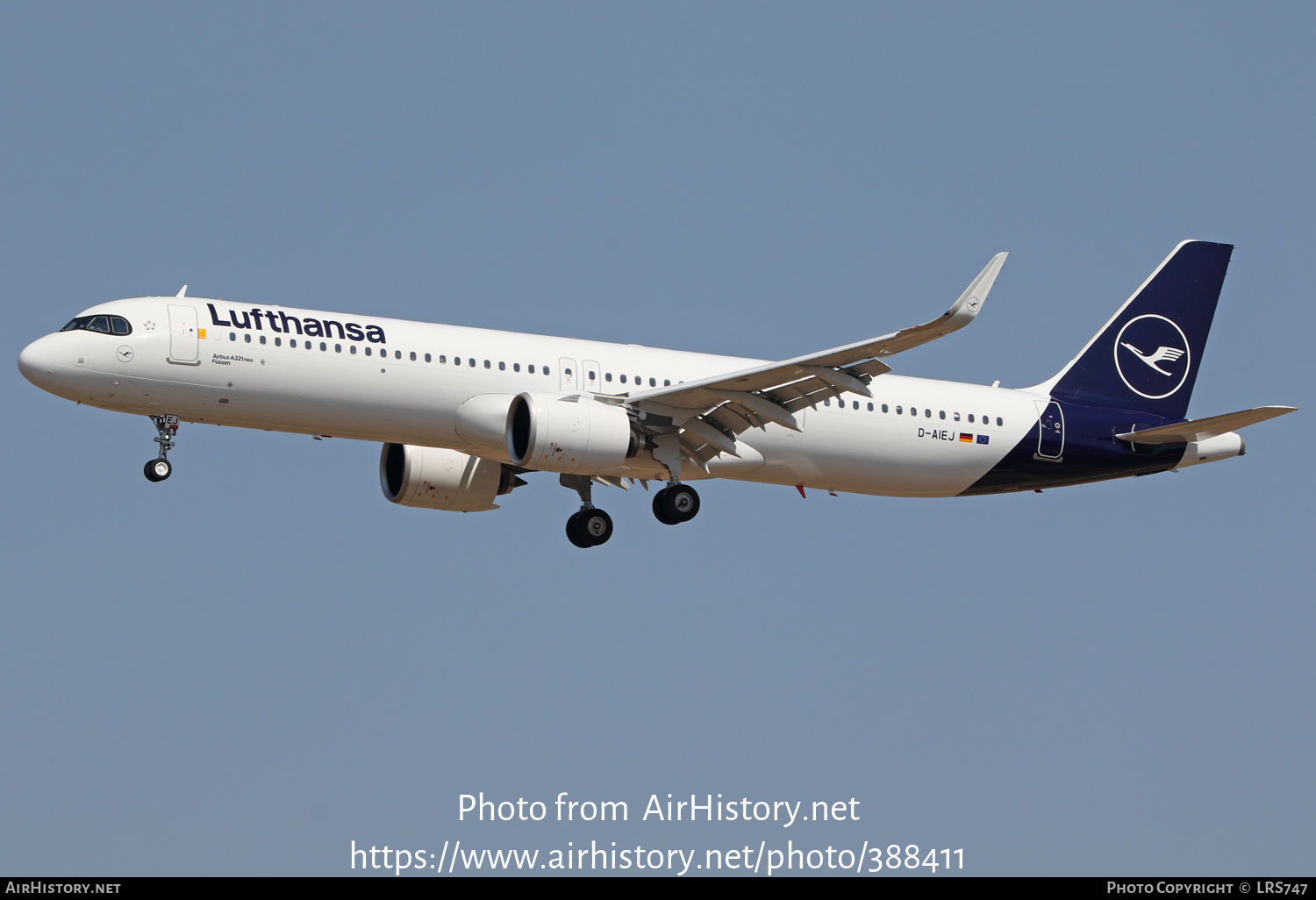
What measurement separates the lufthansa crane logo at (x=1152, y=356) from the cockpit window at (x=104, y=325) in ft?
77.6

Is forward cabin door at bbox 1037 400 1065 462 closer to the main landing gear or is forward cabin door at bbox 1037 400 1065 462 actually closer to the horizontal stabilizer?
the horizontal stabilizer

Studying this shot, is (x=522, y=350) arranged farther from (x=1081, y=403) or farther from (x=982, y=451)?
(x=1081, y=403)

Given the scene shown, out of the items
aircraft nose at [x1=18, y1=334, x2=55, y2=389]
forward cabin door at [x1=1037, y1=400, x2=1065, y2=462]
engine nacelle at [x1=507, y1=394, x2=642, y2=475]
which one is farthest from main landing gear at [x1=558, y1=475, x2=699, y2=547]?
aircraft nose at [x1=18, y1=334, x2=55, y2=389]

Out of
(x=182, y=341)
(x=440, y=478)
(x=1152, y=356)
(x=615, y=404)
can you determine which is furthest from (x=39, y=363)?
(x=1152, y=356)

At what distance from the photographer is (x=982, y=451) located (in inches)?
1526

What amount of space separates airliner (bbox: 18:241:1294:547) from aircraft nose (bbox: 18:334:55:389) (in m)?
0.03

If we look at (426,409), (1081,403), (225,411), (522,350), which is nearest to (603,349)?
(522,350)

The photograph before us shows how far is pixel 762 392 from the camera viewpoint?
34875 mm

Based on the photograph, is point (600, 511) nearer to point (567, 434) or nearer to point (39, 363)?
point (567, 434)

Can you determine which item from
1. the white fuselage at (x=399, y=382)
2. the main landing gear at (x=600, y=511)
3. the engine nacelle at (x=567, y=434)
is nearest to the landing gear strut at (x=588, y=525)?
the main landing gear at (x=600, y=511)

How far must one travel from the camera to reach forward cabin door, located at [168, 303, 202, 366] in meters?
33.1

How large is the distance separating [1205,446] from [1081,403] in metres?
3.06

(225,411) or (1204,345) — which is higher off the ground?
(1204,345)

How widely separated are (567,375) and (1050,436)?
11.9m
